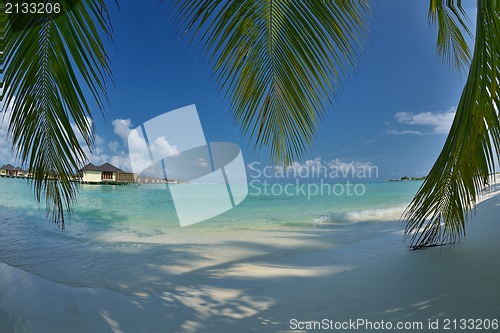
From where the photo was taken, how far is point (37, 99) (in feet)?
5.53

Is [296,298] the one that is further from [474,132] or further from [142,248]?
[142,248]

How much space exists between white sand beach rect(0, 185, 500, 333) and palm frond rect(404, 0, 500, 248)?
0.66 metres

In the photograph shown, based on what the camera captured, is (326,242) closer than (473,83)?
No

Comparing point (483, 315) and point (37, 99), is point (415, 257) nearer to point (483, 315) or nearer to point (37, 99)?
point (483, 315)

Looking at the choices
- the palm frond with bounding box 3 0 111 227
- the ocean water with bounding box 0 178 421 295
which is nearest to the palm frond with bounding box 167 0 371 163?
the palm frond with bounding box 3 0 111 227

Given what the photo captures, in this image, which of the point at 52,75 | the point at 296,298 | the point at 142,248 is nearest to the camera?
the point at 52,75

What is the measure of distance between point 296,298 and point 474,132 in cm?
210

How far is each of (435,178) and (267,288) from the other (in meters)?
2.12

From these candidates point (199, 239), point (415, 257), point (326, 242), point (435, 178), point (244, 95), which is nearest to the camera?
point (435, 178)

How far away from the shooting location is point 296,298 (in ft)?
9.82

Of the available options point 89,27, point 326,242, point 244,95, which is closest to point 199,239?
point 326,242

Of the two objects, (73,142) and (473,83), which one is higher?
(473,83)

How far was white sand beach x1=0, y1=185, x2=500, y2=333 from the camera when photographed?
2438 millimetres

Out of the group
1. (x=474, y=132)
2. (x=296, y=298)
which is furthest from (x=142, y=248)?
(x=474, y=132)
